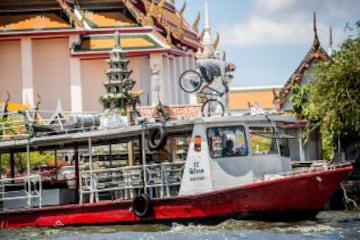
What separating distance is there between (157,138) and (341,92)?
7283 millimetres

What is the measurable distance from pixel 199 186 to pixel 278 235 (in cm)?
232

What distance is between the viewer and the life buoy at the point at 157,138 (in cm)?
1755

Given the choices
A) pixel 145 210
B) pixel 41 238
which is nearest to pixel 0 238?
pixel 41 238

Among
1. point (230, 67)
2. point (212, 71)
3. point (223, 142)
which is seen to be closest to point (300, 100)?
point (230, 67)

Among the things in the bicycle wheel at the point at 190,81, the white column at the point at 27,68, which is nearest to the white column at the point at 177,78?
the white column at the point at 27,68

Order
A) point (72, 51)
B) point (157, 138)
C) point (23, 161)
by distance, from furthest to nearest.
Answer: point (72, 51)
point (23, 161)
point (157, 138)

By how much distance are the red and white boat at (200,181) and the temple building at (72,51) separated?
18032 mm

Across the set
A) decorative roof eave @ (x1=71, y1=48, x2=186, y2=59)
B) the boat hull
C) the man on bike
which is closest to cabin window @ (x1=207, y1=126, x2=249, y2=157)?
the boat hull

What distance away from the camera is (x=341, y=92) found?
922 inches

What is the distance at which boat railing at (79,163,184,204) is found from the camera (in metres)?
18.2

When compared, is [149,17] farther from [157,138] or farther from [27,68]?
[157,138]

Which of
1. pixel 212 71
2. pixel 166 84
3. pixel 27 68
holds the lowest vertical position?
pixel 212 71

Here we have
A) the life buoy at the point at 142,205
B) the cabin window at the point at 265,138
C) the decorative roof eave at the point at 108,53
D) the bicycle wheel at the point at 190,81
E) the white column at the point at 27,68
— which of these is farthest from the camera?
the white column at the point at 27,68

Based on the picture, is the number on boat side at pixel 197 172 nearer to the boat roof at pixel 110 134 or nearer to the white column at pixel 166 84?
the boat roof at pixel 110 134
